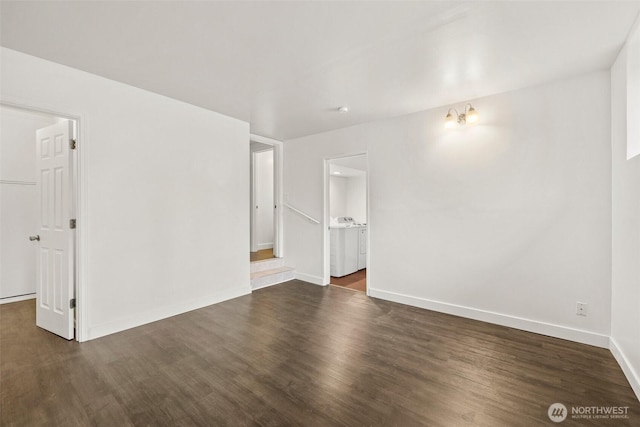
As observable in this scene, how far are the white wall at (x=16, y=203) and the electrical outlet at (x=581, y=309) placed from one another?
21.2ft

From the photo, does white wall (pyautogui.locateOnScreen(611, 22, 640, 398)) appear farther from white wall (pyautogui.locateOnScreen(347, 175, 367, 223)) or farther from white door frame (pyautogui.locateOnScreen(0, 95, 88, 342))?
white wall (pyautogui.locateOnScreen(347, 175, 367, 223))

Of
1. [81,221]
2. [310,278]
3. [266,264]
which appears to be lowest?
[310,278]

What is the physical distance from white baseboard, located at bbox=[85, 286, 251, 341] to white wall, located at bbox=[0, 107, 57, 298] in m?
2.30

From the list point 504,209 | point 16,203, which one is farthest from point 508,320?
point 16,203

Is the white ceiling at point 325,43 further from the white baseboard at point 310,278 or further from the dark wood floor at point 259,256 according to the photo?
the dark wood floor at point 259,256

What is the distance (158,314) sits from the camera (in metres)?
3.11

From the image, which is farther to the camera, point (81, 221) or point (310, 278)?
point (310, 278)

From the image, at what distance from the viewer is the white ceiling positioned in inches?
69.3

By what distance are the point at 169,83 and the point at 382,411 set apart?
11.1 feet

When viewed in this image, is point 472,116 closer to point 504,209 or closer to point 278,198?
point 504,209

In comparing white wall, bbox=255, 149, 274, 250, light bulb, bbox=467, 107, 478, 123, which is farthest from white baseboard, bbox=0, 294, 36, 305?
light bulb, bbox=467, 107, 478, 123

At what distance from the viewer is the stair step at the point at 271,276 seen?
4.34 metres

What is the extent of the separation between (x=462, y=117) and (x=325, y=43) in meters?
1.88

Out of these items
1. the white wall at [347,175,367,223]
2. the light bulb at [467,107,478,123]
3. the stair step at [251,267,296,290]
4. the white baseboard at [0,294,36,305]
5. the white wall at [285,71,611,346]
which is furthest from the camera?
the white wall at [347,175,367,223]
